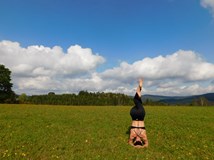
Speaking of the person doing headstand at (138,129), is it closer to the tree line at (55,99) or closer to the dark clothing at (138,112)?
the dark clothing at (138,112)

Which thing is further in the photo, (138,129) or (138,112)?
(138,112)

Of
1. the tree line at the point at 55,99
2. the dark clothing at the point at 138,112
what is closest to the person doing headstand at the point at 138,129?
the dark clothing at the point at 138,112

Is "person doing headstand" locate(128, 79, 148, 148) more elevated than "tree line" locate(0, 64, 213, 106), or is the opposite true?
"tree line" locate(0, 64, 213, 106)

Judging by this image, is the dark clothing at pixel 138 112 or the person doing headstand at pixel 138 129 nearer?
the person doing headstand at pixel 138 129

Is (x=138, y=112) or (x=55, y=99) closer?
(x=138, y=112)

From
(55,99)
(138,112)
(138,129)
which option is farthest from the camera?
(55,99)

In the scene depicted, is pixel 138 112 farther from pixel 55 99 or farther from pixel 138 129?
pixel 55 99

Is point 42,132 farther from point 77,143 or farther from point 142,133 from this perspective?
point 142,133

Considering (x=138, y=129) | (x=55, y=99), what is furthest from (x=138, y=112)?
(x=55, y=99)

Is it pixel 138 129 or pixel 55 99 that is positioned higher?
pixel 55 99

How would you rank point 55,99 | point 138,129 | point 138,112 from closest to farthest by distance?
point 138,129 < point 138,112 < point 55,99

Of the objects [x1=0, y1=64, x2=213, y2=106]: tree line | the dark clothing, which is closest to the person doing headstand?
the dark clothing

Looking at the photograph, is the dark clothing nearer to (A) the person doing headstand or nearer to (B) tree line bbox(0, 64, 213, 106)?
(A) the person doing headstand

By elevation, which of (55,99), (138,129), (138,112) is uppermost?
(55,99)
